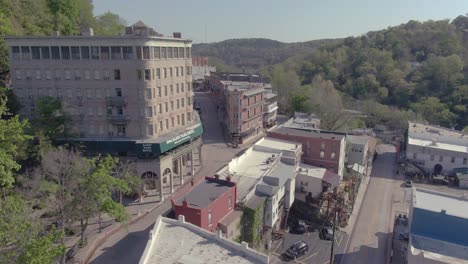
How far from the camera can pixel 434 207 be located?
119ft

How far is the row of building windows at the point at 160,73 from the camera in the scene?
4316 cm

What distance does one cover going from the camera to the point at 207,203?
30.8m

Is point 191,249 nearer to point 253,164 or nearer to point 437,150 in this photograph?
point 253,164

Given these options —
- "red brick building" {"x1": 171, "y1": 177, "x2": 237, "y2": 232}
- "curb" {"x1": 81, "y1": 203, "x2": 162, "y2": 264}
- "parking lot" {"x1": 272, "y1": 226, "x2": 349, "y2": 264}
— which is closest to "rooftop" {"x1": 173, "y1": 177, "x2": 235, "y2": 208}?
"red brick building" {"x1": 171, "y1": 177, "x2": 237, "y2": 232}

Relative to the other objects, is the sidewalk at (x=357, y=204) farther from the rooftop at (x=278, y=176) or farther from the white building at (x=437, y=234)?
Result: the white building at (x=437, y=234)

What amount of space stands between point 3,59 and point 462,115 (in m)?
110

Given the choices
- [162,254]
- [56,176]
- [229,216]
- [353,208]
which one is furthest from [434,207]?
[56,176]

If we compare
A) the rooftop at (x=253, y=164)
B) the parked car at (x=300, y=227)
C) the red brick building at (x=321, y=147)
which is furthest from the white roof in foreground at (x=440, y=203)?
the rooftop at (x=253, y=164)

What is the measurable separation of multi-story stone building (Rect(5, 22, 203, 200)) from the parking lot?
15.4 metres

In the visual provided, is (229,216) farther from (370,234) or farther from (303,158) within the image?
(303,158)

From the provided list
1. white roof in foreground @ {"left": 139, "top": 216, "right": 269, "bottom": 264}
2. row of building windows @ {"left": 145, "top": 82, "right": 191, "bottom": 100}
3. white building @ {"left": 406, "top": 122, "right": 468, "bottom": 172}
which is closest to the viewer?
white roof in foreground @ {"left": 139, "top": 216, "right": 269, "bottom": 264}

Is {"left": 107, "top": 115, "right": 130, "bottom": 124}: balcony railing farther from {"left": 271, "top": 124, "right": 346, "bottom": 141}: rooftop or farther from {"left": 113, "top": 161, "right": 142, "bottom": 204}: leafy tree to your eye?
{"left": 271, "top": 124, "right": 346, "bottom": 141}: rooftop

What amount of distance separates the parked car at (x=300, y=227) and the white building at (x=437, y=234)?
42.4 feet

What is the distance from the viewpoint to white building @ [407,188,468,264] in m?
31.1
